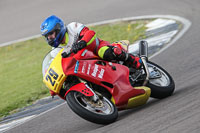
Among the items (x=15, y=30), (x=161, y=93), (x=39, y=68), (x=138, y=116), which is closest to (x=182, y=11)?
(x=39, y=68)

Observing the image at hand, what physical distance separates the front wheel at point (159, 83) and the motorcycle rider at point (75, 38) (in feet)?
1.88

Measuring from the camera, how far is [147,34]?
11.7 m

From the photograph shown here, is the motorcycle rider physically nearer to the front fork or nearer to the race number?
the race number

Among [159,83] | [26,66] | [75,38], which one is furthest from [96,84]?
[26,66]

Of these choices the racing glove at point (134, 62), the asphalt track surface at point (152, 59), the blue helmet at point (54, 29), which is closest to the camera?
the asphalt track surface at point (152, 59)

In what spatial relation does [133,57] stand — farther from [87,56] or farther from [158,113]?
[158,113]

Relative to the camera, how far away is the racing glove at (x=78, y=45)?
18.1 ft

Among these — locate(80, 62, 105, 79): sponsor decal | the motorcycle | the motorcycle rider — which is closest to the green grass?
the motorcycle rider

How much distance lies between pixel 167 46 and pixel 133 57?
3.84 m

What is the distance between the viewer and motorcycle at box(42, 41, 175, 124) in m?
5.41

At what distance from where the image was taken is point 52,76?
558cm

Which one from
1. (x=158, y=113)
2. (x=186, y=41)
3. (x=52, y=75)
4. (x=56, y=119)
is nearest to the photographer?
(x=158, y=113)

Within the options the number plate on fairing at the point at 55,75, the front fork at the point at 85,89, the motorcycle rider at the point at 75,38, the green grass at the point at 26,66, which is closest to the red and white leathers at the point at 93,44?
the motorcycle rider at the point at 75,38

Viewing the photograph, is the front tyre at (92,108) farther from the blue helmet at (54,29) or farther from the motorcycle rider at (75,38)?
the blue helmet at (54,29)
